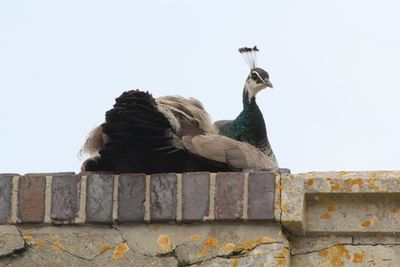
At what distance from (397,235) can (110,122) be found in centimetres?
132

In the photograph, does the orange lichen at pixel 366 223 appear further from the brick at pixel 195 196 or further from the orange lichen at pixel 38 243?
the orange lichen at pixel 38 243

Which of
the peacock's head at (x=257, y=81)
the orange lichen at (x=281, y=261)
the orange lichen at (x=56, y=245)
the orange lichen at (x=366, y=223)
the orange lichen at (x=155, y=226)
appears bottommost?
the orange lichen at (x=281, y=261)

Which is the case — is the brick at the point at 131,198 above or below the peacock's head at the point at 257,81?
below

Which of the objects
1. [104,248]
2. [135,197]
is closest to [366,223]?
[135,197]

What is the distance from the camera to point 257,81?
755cm

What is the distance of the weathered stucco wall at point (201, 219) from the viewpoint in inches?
207

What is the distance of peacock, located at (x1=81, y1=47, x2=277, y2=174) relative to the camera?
5574mm

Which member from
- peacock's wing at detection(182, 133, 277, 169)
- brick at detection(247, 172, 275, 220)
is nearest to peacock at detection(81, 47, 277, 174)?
peacock's wing at detection(182, 133, 277, 169)

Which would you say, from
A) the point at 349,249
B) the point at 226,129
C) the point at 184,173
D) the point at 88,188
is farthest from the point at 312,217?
the point at 226,129

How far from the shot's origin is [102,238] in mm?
5355

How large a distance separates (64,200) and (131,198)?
284 mm

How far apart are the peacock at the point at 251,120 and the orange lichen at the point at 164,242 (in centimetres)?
156

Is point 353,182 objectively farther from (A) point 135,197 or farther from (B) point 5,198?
(B) point 5,198

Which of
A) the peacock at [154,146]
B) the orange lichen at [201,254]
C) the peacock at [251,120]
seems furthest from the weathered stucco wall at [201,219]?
the peacock at [251,120]
